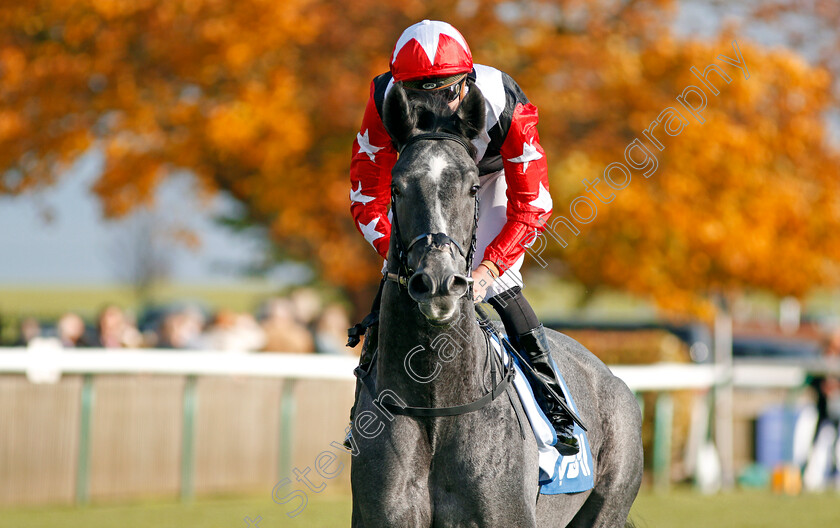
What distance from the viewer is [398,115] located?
9.93 feet

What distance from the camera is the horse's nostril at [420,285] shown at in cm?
267

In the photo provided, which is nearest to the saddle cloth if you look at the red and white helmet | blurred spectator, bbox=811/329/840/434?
the red and white helmet

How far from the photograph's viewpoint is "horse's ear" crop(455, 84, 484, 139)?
9.84ft

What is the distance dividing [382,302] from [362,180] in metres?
0.57

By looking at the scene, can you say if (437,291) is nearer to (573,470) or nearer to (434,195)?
(434,195)

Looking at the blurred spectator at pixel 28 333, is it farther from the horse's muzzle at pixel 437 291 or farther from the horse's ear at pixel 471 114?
the horse's muzzle at pixel 437 291

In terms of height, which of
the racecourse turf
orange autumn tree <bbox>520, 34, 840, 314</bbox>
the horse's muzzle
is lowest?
the racecourse turf

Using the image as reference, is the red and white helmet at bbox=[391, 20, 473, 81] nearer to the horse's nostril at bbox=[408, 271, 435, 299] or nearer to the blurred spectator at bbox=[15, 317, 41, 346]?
the horse's nostril at bbox=[408, 271, 435, 299]

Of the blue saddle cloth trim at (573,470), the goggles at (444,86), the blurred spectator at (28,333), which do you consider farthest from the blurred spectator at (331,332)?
the goggles at (444,86)

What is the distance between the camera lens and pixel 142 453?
7.75m

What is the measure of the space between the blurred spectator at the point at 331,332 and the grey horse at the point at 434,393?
6.89 metres

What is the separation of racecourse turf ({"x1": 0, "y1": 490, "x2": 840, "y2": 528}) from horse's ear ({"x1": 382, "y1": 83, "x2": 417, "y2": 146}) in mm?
3748

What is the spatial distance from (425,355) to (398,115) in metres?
0.74

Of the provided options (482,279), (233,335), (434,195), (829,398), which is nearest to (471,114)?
(434,195)
